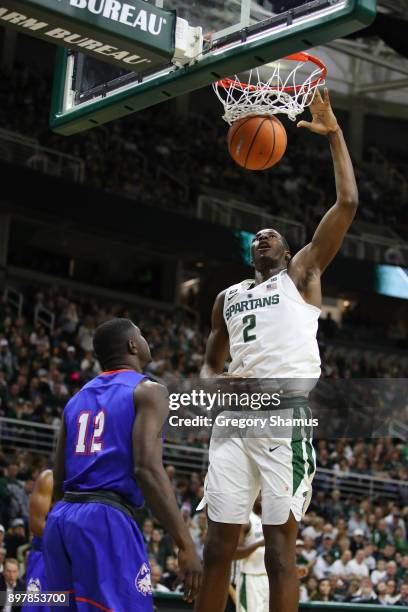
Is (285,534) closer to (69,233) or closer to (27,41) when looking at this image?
(69,233)

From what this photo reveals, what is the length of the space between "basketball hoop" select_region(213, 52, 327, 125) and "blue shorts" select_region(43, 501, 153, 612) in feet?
10.1

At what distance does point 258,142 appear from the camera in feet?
20.7

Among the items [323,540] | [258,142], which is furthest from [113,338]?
[323,540]

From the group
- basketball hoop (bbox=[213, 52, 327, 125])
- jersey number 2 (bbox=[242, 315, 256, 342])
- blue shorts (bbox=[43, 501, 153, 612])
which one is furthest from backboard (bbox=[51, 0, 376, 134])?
blue shorts (bbox=[43, 501, 153, 612])

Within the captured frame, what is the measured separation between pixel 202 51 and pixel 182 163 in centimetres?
1940

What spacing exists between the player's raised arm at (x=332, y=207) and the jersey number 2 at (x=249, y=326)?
1.26ft

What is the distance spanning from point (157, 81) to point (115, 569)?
2.97m

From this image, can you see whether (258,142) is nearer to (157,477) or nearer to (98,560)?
(157,477)

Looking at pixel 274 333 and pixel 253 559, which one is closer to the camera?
pixel 274 333

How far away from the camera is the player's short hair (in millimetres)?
4477

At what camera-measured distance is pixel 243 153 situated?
6371 mm

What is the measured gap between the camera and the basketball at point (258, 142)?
631 centimetres

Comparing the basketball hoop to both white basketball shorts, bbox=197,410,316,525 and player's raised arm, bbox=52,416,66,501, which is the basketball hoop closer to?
white basketball shorts, bbox=197,410,316,525

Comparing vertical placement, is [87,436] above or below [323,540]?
above
